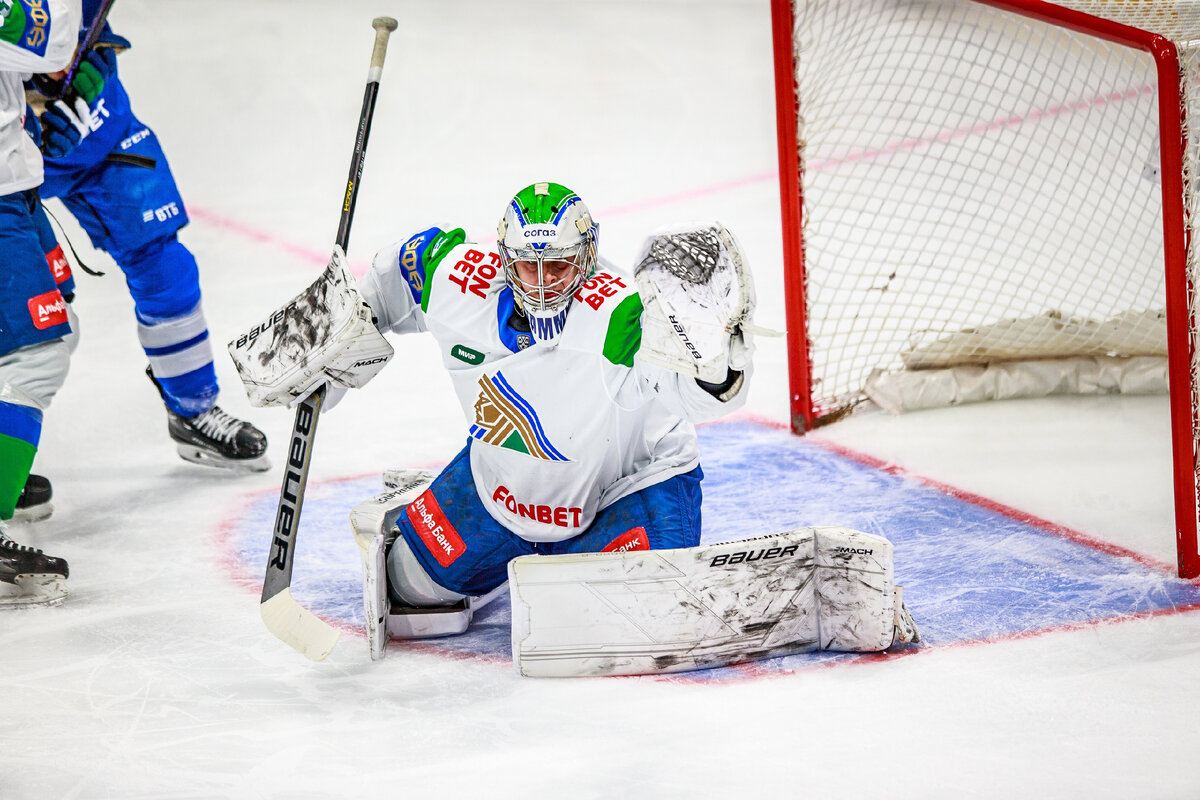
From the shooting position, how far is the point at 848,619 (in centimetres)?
240

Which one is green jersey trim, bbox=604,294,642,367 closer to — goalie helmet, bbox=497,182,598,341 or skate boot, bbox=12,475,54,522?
goalie helmet, bbox=497,182,598,341

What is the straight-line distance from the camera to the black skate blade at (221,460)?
388 centimetres

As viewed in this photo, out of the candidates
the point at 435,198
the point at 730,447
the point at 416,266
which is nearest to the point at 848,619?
the point at 416,266

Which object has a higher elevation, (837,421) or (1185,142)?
(1185,142)

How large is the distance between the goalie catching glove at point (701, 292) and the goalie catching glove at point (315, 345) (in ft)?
2.33

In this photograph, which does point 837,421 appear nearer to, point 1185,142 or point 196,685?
point 1185,142

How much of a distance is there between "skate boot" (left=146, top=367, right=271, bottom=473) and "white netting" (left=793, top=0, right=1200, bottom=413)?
172 centimetres

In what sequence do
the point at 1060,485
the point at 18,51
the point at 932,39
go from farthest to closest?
the point at 932,39 → the point at 1060,485 → the point at 18,51

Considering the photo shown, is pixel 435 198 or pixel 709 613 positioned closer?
pixel 709 613

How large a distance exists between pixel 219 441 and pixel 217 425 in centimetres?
5

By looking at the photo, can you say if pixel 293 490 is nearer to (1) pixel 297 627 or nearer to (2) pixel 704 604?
(1) pixel 297 627

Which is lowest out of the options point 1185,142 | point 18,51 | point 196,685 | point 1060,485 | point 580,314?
point 196,685

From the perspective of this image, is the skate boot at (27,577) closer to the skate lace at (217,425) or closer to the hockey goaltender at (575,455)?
the hockey goaltender at (575,455)

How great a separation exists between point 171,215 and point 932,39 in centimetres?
233
